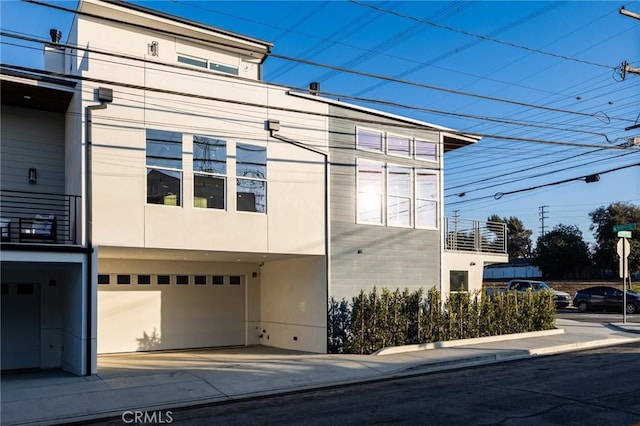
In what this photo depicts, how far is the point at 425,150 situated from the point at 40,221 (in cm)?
1145

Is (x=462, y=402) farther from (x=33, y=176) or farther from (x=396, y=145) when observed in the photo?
(x=33, y=176)

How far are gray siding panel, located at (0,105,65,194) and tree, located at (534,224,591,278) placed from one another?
155ft

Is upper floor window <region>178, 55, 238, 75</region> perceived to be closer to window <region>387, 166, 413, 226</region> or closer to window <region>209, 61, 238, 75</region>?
window <region>209, 61, 238, 75</region>

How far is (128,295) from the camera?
55.1ft

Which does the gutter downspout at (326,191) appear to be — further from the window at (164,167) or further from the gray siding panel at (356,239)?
the window at (164,167)

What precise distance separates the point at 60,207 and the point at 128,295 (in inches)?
138

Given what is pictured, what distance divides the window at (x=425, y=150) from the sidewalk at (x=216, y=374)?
19.4ft

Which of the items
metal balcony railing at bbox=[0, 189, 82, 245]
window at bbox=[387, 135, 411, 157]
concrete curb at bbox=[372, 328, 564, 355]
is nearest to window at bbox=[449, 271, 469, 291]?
concrete curb at bbox=[372, 328, 564, 355]

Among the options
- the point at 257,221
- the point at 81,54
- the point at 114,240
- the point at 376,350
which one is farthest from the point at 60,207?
the point at 376,350

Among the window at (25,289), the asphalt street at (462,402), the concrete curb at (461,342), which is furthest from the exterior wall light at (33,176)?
the concrete curb at (461,342)

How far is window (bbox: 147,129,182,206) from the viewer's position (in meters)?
13.6

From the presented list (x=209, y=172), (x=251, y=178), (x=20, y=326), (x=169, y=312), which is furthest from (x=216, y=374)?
(x=20, y=326)

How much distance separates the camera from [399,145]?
17.8m

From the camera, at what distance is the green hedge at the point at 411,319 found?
15.6 meters
